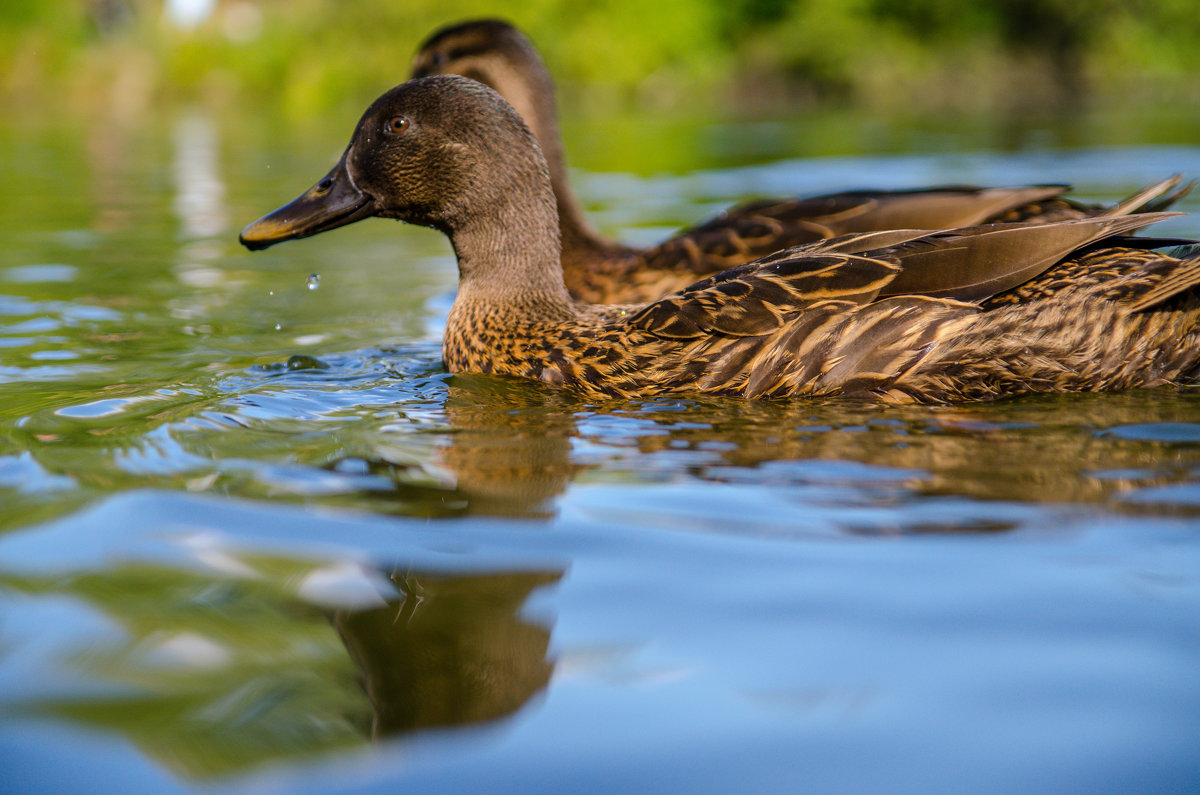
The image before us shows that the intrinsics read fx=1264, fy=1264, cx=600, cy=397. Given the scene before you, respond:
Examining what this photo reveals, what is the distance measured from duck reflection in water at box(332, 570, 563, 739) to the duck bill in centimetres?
281

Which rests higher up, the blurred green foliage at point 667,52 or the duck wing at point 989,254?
the blurred green foliage at point 667,52

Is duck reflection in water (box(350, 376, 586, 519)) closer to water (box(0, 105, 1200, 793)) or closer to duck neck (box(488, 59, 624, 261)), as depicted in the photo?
water (box(0, 105, 1200, 793))

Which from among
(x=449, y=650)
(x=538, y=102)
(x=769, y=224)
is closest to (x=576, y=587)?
(x=449, y=650)

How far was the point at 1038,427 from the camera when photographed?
4234mm

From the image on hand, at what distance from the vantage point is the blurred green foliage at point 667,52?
106ft

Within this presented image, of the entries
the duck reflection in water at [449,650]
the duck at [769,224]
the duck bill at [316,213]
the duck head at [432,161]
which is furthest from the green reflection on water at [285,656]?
the duck at [769,224]

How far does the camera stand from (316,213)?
556 centimetres

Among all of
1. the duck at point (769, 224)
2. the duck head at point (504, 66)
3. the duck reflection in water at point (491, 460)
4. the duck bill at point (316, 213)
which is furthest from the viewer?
the duck head at point (504, 66)

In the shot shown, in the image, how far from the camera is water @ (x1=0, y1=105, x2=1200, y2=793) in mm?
2293

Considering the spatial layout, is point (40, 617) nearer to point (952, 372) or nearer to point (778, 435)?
point (778, 435)

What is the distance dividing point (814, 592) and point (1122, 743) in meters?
0.81

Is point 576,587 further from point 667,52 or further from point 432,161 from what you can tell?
point 667,52

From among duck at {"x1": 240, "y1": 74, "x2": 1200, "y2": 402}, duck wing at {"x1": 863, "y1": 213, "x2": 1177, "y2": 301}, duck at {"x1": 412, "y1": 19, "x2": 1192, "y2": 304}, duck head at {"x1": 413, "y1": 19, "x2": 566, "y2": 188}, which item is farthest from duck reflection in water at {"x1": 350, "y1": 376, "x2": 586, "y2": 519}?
duck head at {"x1": 413, "y1": 19, "x2": 566, "y2": 188}

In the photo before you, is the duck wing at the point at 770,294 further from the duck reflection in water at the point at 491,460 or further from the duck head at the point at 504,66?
the duck head at the point at 504,66
